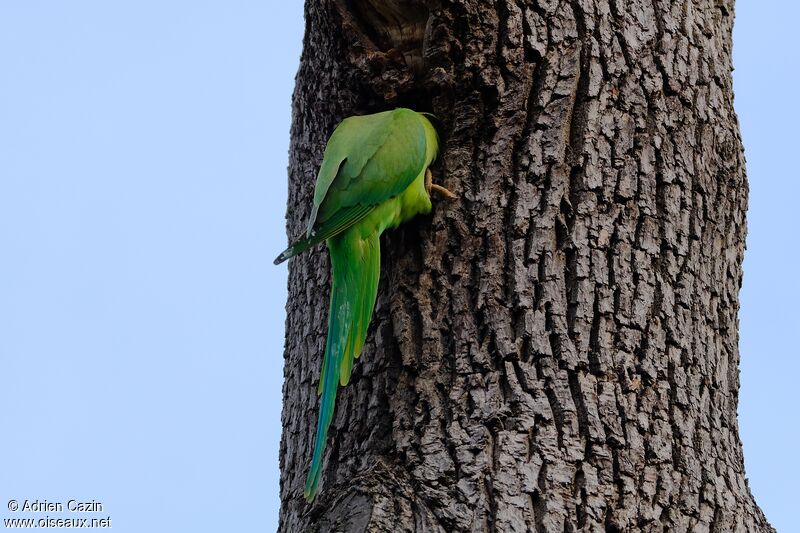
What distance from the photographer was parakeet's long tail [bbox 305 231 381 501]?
2.74 metres

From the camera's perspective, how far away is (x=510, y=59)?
286 centimetres

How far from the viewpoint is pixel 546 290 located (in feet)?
8.66

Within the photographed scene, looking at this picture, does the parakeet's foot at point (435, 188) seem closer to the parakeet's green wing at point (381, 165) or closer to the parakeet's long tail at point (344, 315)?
the parakeet's green wing at point (381, 165)

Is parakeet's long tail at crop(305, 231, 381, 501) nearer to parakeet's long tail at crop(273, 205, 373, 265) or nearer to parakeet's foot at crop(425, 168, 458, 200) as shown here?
parakeet's long tail at crop(273, 205, 373, 265)

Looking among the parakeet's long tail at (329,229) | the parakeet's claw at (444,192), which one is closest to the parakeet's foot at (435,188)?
the parakeet's claw at (444,192)

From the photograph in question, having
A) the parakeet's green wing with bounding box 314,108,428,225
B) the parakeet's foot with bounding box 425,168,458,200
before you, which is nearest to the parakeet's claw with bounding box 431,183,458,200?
the parakeet's foot with bounding box 425,168,458,200

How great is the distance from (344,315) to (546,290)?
2.15 feet

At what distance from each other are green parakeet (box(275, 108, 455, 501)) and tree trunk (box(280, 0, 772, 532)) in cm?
6

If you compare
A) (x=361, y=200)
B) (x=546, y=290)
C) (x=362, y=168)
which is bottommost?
(x=546, y=290)

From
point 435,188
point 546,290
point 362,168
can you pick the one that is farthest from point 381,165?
point 546,290

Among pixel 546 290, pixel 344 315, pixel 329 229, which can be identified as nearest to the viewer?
pixel 546 290

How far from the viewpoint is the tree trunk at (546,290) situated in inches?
96.7

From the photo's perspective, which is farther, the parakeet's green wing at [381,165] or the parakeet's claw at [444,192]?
the parakeet's green wing at [381,165]

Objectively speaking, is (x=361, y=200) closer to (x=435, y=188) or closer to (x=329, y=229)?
(x=329, y=229)
